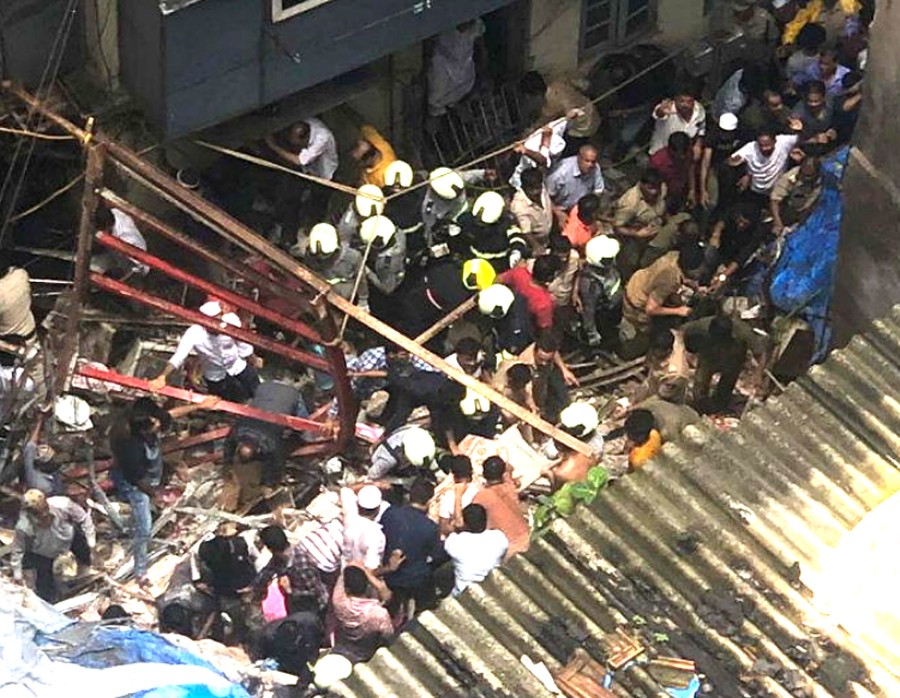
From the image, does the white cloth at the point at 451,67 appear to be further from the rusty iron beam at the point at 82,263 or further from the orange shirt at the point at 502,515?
the orange shirt at the point at 502,515

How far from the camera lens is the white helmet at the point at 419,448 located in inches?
643

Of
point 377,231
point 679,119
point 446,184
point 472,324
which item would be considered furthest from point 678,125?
point 377,231

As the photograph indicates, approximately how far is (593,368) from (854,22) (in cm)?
497

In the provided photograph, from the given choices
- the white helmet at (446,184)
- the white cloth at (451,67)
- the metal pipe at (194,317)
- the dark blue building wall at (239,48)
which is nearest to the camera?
the metal pipe at (194,317)

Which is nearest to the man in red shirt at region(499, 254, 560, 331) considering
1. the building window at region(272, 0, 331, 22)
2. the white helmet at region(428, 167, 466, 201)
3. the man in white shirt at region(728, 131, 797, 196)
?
the white helmet at region(428, 167, 466, 201)

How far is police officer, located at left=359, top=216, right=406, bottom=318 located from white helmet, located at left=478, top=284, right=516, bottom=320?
1.02 meters

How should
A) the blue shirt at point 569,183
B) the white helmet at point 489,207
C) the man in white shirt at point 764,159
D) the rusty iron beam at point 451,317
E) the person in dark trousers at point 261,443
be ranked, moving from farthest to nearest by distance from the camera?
the blue shirt at point 569,183 → the man in white shirt at point 764,159 → the white helmet at point 489,207 → the rusty iron beam at point 451,317 → the person in dark trousers at point 261,443

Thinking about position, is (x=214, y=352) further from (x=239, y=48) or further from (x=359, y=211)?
(x=239, y=48)

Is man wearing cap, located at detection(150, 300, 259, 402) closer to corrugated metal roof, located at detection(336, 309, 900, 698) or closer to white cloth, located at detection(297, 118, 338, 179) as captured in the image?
white cloth, located at detection(297, 118, 338, 179)

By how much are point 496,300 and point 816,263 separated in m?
3.01

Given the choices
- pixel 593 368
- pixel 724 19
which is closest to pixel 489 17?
pixel 724 19

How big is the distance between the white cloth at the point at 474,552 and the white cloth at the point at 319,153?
4936 mm

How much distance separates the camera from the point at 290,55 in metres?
18.0

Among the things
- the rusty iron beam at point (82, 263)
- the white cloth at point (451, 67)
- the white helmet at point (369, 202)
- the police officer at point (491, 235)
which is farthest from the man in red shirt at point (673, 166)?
the rusty iron beam at point (82, 263)
